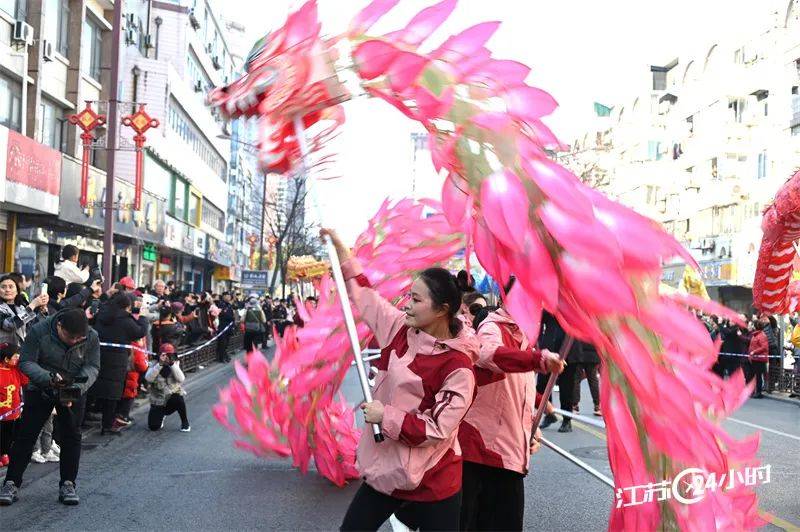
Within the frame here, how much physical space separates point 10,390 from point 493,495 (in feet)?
14.8

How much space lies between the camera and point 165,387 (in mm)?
10586

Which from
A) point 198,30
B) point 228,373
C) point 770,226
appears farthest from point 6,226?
point 198,30

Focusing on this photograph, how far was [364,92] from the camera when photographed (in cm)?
377

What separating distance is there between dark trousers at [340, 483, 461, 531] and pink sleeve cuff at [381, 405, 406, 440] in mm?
281

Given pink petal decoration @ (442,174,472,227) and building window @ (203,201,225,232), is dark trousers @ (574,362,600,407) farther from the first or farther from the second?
building window @ (203,201,225,232)

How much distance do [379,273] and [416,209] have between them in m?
0.61

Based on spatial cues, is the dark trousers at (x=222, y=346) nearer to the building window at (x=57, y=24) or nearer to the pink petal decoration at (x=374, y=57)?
the building window at (x=57, y=24)

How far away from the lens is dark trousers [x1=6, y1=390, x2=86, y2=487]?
6.55 metres

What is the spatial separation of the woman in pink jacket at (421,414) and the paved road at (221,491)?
2.83 meters

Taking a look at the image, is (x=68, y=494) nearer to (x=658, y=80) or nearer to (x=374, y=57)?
(x=374, y=57)

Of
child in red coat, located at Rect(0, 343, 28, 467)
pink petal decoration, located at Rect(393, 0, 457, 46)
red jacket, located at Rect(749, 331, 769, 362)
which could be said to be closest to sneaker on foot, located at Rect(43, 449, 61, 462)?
child in red coat, located at Rect(0, 343, 28, 467)

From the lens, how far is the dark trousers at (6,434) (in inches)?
304

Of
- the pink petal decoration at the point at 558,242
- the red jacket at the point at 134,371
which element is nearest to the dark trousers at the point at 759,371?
the red jacket at the point at 134,371

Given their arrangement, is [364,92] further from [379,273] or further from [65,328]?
[65,328]
